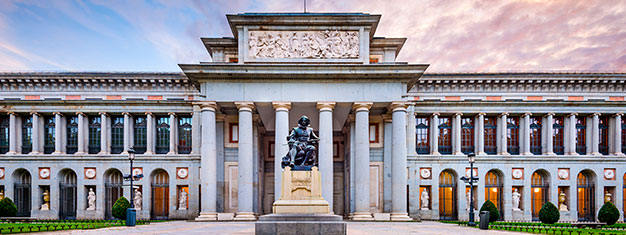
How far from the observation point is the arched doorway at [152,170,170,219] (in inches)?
1748

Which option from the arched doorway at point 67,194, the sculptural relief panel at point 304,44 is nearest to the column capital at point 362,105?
the sculptural relief panel at point 304,44

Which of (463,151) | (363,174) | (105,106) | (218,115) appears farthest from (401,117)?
(105,106)

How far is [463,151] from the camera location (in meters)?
46.1

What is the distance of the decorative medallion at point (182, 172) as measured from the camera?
143 feet

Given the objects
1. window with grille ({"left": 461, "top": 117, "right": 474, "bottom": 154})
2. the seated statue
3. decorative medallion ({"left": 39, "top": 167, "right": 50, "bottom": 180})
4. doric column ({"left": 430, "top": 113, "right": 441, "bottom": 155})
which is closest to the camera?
the seated statue

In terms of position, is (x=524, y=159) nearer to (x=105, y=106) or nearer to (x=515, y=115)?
(x=515, y=115)

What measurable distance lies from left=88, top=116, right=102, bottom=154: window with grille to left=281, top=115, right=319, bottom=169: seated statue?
105 feet

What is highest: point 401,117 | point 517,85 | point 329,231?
point 517,85

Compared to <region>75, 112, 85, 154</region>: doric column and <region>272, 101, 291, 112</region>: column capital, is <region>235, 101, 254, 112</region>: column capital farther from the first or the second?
<region>75, 112, 85, 154</region>: doric column

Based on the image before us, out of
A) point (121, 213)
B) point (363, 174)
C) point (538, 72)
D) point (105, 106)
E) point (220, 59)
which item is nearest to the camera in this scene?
point (121, 213)

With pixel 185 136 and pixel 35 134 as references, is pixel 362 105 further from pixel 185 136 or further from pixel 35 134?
pixel 35 134

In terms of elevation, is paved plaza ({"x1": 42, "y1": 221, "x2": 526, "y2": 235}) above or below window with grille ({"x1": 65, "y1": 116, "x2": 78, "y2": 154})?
below

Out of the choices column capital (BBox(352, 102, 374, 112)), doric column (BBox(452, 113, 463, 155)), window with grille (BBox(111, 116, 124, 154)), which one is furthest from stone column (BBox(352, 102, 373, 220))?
window with grille (BBox(111, 116, 124, 154))

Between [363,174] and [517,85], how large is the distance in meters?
21.9
